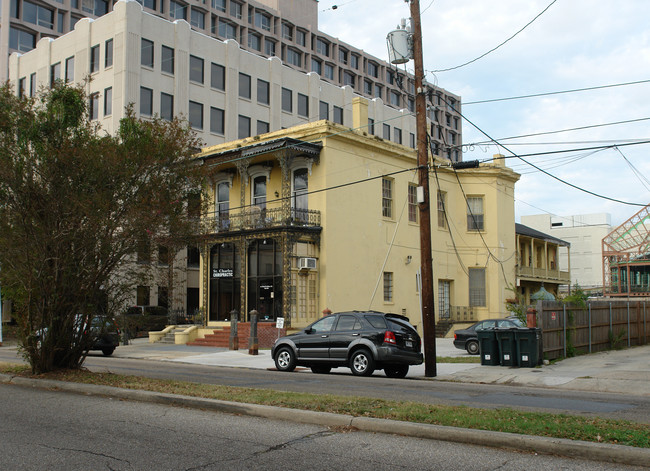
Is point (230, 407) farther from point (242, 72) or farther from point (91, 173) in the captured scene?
point (242, 72)

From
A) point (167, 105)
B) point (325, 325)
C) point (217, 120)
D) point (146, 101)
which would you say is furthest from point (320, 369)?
point (217, 120)

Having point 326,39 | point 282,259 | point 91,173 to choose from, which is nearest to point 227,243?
point 282,259

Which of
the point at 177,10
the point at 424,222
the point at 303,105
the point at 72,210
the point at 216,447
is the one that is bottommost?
the point at 216,447

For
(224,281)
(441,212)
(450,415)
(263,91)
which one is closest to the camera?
(450,415)

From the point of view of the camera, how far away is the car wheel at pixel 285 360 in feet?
59.1

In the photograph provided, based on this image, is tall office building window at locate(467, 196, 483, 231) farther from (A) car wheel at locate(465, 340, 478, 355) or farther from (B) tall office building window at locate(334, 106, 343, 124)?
(B) tall office building window at locate(334, 106, 343, 124)

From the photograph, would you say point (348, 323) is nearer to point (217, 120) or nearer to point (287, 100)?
point (217, 120)

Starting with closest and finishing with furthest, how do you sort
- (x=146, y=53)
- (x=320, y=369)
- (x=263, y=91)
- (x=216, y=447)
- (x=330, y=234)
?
1. (x=216, y=447)
2. (x=320, y=369)
3. (x=330, y=234)
4. (x=146, y=53)
5. (x=263, y=91)

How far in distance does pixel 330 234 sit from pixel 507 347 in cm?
1268

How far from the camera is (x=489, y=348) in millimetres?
18281

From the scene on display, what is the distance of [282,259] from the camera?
29453 mm

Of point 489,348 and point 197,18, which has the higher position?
point 197,18

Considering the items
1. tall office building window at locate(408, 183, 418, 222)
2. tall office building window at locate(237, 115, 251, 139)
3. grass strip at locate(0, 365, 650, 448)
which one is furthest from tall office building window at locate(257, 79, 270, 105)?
grass strip at locate(0, 365, 650, 448)

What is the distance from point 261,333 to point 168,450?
830 inches
